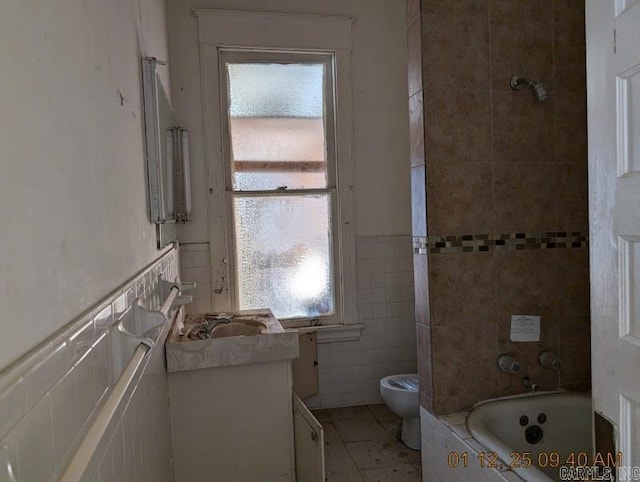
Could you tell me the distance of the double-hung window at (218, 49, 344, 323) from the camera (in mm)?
3037

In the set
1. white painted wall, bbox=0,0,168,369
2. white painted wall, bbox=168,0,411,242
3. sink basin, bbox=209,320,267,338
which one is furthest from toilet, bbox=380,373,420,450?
white painted wall, bbox=0,0,168,369

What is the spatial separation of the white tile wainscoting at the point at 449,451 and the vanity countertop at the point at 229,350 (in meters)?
0.71

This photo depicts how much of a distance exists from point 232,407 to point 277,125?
73.7 inches

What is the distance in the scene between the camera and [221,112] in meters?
2.97

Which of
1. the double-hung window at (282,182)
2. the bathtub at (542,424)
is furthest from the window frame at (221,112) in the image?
the bathtub at (542,424)

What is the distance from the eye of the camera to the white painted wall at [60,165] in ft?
1.86

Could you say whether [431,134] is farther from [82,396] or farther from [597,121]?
[82,396]

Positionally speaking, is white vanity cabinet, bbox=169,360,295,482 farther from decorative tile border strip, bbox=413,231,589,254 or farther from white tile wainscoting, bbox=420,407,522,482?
decorative tile border strip, bbox=413,231,589,254

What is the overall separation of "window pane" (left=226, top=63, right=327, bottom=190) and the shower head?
138 centimetres

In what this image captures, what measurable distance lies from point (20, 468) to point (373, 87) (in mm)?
3047

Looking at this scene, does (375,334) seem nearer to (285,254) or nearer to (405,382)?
(405,382)

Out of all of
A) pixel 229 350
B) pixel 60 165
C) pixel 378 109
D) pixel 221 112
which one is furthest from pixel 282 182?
pixel 60 165

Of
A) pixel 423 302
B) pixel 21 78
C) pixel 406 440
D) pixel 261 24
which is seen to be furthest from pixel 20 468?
pixel 261 24

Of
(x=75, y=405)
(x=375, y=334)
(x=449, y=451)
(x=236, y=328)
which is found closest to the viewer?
(x=75, y=405)
